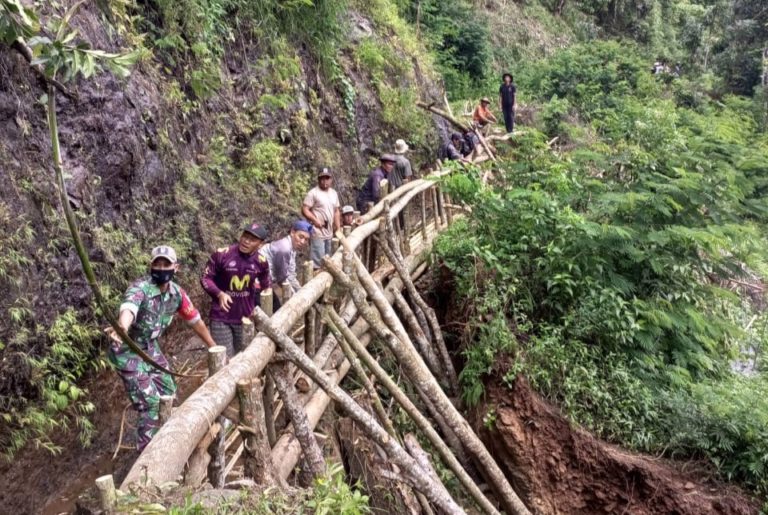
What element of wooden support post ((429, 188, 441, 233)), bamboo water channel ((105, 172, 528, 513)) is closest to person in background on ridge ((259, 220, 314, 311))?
bamboo water channel ((105, 172, 528, 513))

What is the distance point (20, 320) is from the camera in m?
4.57

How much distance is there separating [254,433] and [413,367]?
6.86 feet

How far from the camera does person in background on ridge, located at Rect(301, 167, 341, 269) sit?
269 inches

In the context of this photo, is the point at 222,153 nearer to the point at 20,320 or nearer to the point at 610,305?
the point at 20,320

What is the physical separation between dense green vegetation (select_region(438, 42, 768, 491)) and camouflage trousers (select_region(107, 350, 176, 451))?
3.47 m

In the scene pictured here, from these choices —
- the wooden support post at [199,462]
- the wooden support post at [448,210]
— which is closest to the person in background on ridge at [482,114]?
the wooden support post at [448,210]

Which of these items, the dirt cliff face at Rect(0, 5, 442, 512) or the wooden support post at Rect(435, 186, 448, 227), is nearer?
the dirt cliff face at Rect(0, 5, 442, 512)

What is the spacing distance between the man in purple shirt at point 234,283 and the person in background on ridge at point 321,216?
6.16ft

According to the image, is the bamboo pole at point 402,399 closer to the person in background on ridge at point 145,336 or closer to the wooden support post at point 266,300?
the wooden support post at point 266,300

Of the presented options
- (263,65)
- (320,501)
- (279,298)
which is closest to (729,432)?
(279,298)

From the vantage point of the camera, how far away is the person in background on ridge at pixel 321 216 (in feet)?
22.4

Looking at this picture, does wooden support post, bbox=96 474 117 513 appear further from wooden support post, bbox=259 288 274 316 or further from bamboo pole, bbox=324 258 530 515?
bamboo pole, bbox=324 258 530 515

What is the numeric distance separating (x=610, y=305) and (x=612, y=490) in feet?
6.35

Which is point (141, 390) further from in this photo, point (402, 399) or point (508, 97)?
point (508, 97)
